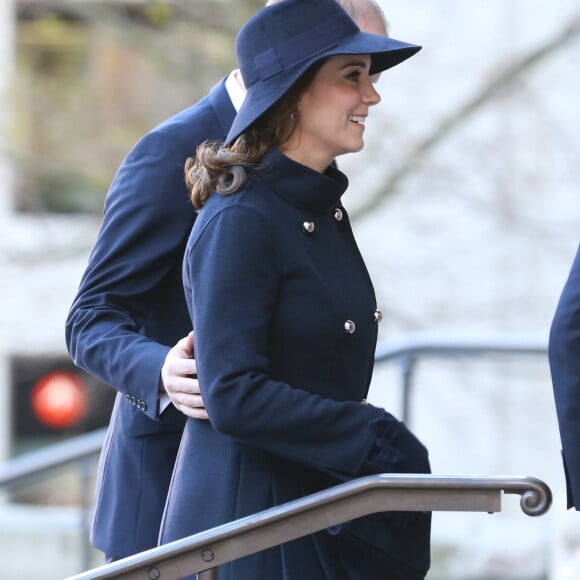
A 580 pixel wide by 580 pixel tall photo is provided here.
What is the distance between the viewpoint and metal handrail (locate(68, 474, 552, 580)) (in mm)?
2391

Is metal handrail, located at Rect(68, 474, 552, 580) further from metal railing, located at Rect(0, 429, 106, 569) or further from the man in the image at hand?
metal railing, located at Rect(0, 429, 106, 569)

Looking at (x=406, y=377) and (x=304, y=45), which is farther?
(x=406, y=377)

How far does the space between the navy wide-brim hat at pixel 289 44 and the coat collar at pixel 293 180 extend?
8 centimetres

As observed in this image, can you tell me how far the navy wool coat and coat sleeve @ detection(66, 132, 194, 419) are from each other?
32cm

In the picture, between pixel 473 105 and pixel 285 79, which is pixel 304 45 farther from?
pixel 473 105

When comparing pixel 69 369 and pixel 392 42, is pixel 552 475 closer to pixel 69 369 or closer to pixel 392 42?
pixel 69 369

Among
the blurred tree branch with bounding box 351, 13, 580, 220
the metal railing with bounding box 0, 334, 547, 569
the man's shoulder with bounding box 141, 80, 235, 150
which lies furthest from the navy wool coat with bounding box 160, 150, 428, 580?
the blurred tree branch with bounding box 351, 13, 580, 220

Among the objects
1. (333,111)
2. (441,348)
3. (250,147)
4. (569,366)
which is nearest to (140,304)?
(250,147)

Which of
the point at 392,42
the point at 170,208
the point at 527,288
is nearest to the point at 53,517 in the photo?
the point at 170,208

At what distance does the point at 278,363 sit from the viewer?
2500mm

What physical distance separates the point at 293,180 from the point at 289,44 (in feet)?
0.78

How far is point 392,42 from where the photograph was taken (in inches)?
102

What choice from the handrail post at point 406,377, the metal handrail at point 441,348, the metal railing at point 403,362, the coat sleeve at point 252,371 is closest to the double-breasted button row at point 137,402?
the coat sleeve at point 252,371

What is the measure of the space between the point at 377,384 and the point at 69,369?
3.77 m
